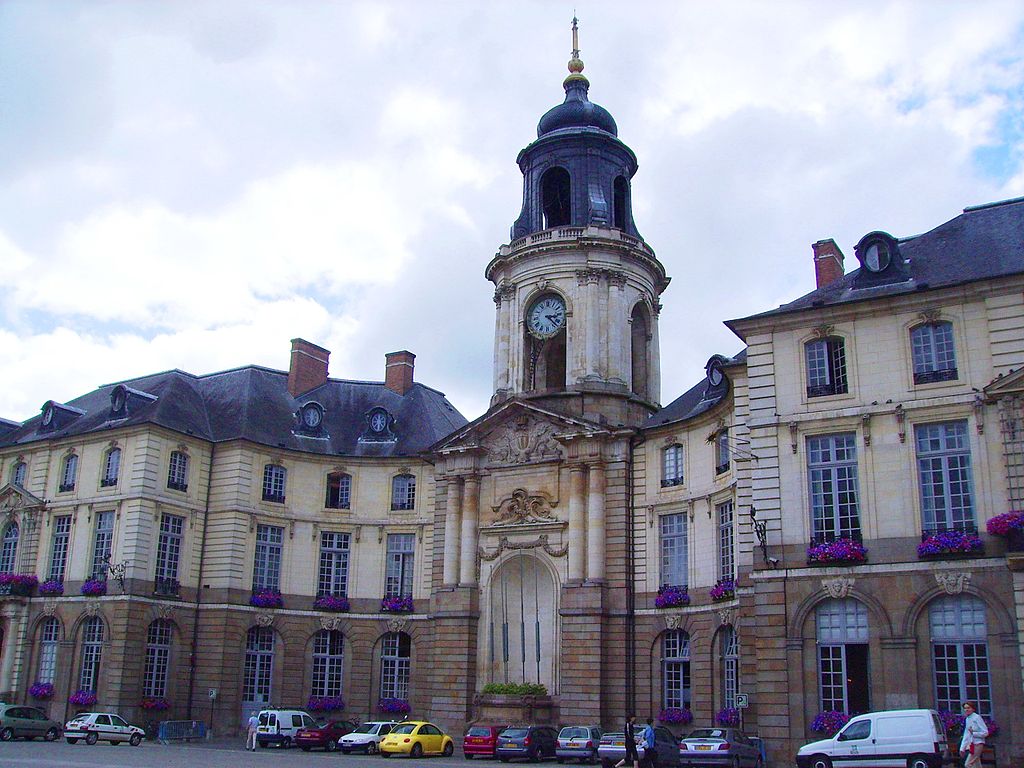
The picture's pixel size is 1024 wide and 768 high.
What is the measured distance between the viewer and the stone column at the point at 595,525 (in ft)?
116

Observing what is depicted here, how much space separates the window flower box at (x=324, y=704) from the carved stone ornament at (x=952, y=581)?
22612 mm

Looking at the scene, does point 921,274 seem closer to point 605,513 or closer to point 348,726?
point 605,513

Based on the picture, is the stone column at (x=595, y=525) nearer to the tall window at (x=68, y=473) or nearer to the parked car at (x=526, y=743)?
the parked car at (x=526, y=743)

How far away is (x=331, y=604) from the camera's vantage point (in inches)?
1591

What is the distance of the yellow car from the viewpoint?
99.3 feet

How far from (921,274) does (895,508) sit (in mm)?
5857

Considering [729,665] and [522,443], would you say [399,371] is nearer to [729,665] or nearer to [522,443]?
[522,443]

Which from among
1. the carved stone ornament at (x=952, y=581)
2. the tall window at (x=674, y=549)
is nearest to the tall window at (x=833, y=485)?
the carved stone ornament at (x=952, y=581)

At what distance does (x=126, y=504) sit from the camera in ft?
124

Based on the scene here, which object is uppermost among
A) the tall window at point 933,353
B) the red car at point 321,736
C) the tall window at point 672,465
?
the tall window at point 933,353

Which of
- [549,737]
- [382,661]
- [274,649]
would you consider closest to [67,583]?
[274,649]

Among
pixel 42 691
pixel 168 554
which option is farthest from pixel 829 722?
pixel 42 691

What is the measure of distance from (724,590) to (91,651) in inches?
840

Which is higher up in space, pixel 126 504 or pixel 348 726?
pixel 126 504
